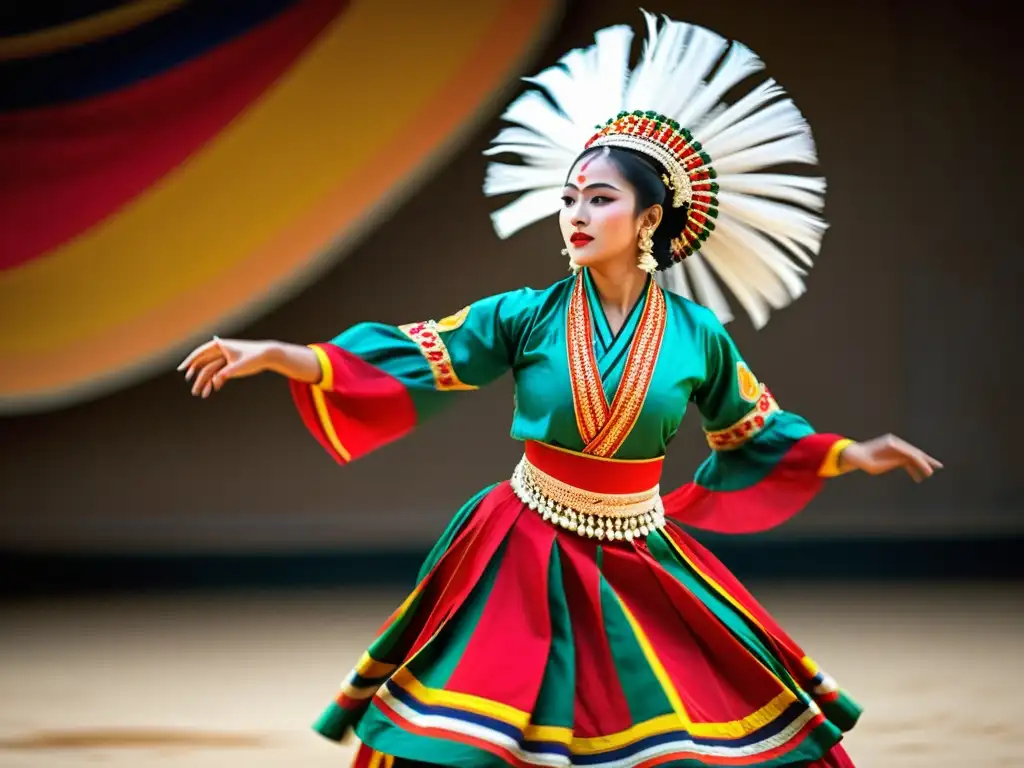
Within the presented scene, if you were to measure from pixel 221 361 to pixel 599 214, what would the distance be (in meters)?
0.61

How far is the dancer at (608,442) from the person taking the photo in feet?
6.06

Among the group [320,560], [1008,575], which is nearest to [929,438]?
[1008,575]

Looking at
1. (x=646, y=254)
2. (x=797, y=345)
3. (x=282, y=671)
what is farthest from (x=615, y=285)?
(x=797, y=345)

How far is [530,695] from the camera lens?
5.93ft

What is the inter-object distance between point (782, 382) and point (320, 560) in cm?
159

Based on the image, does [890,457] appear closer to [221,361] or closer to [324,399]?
[324,399]

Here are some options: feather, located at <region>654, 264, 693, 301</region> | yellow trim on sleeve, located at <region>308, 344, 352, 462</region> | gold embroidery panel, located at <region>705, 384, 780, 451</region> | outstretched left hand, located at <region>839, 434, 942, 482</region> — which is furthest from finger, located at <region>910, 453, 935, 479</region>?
yellow trim on sleeve, located at <region>308, 344, 352, 462</region>

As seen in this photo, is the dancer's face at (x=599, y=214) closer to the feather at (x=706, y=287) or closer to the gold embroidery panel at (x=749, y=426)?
the feather at (x=706, y=287)

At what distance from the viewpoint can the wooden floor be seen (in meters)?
2.62

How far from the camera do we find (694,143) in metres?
2.08

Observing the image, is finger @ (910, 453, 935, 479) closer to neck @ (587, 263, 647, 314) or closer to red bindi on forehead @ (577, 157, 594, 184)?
neck @ (587, 263, 647, 314)

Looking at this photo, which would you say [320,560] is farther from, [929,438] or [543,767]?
[543,767]

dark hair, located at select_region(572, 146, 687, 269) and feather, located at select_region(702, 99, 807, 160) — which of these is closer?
dark hair, located at select_region(572, 146, 687, 269)

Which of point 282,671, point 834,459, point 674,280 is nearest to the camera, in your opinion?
point 834,459
